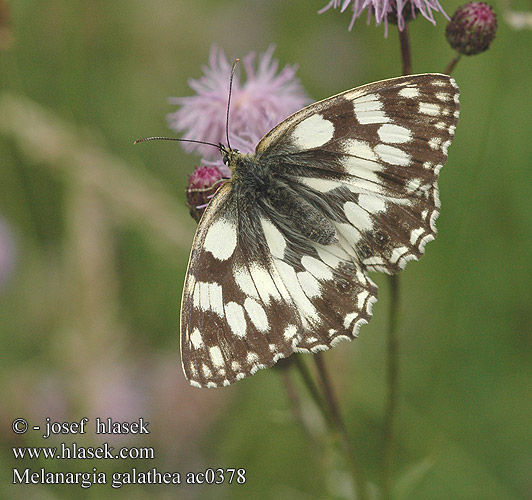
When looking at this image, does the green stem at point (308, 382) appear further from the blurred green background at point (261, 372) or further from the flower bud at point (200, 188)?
the flower bud at point (200, 188)

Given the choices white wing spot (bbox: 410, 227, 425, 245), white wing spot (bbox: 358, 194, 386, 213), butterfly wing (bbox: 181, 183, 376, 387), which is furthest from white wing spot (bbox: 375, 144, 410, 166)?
butterfly wing (bbox: 181, 183, 376, 387)

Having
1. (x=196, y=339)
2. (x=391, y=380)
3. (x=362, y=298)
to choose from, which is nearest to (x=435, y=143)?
(x=362, y=298)

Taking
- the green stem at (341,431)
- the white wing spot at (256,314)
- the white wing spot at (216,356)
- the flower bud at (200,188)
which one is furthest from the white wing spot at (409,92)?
the white wing spot at (216,356)

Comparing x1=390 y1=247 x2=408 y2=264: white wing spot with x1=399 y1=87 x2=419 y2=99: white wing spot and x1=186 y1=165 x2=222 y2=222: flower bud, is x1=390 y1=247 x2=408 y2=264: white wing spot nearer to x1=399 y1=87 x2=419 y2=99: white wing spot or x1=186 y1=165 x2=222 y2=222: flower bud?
x1=399 y1=87 x2=419 y2=99: white wing spot

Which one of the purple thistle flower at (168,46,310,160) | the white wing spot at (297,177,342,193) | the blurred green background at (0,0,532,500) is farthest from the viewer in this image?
the blurred green background at (0,0,532,500)

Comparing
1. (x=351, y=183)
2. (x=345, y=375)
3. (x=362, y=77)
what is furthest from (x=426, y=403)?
(x=362, y=77)
